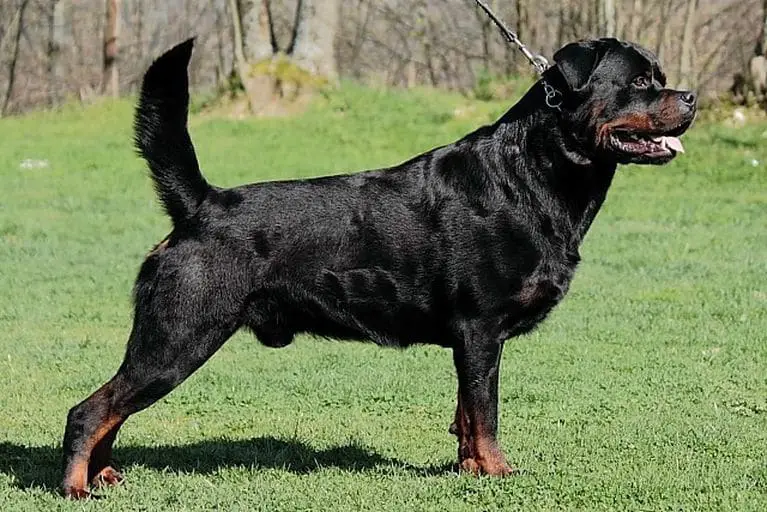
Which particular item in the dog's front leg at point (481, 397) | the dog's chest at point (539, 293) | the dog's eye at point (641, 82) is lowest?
the dog's front leg at point (481, 397)

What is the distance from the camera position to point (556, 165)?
17.0 ft

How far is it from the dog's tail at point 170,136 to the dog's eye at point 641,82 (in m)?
1.96

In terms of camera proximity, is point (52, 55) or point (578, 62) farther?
point (52, 55)

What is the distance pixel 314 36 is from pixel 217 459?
15270 millimetres

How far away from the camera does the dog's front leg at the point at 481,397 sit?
16.8 feet

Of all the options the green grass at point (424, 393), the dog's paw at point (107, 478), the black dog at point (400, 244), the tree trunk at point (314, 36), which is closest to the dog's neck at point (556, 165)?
the black dog at point (400, 244)

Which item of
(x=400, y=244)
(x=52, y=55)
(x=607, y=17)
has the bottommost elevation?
(x=52, y=55)

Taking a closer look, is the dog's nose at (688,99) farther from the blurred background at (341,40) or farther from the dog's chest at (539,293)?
the blurred background at (341,40)

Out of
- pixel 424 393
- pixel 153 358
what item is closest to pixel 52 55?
pixel 424 393

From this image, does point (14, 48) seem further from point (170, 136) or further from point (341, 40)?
point (170, 136)

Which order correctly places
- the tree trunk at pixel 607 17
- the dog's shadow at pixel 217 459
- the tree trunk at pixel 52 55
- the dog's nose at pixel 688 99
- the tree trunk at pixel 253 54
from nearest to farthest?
the dog's nose at pixel 688 99 < the dog's shadow at pixel 217 459 < the tree trunk at pixel 607 17 < the tree trunk at pixel 253 54 < the tree trunk at pixel 52 55

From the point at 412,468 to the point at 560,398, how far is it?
1609mm

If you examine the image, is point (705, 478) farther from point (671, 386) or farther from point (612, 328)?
point (612, 328)

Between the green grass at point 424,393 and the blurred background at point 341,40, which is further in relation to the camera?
the blurred background at point 341,40
